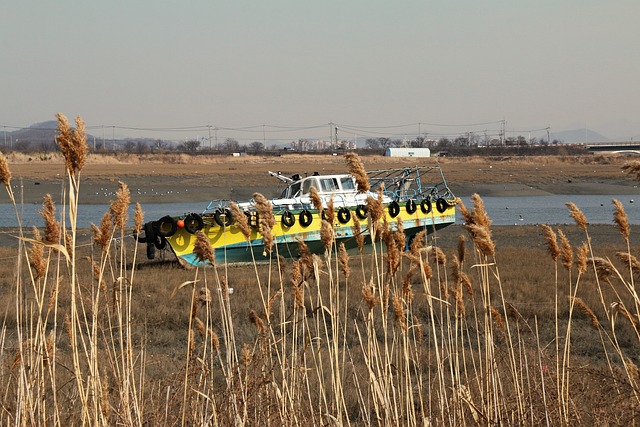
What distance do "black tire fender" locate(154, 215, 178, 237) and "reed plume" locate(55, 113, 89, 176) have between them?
45.9 ft

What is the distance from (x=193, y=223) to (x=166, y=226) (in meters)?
0.56

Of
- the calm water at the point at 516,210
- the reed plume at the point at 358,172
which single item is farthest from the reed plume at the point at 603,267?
the calm water at the point at 516,210

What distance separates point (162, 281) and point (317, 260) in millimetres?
10668

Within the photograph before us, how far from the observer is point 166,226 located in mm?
17391

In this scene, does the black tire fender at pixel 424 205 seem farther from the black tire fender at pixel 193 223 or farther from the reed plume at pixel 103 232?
the reed plume at pixel 103 232

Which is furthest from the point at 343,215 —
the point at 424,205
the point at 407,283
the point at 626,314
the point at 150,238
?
the point at 626,314

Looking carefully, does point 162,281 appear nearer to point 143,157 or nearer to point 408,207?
point 408,207

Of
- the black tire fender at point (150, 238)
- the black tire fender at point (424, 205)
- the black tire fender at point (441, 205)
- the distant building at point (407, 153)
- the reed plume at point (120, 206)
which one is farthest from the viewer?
the distant building at point (407, 153)

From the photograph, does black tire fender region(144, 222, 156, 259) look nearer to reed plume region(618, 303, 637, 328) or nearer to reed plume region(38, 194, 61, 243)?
reed plume region(38, 194, 61, 243)

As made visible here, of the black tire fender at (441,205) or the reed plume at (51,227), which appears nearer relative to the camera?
the reed plume at (51,227)

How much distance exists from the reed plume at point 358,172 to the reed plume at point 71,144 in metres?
1.23

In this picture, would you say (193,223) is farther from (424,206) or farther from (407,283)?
(407,283)

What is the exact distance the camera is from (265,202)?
4074mm

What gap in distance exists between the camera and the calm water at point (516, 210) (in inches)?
1187
